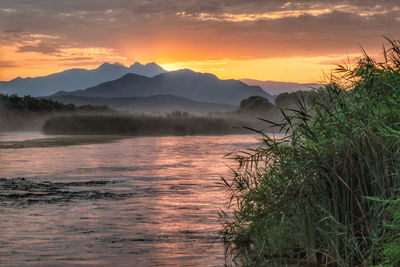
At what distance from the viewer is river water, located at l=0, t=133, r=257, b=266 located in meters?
8.80

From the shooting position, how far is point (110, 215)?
1241 centimetres

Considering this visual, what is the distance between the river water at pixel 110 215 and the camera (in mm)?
8805

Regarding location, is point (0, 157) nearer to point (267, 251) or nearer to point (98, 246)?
point (98, 246)

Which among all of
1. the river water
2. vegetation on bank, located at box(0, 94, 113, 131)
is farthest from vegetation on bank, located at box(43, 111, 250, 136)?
the river water

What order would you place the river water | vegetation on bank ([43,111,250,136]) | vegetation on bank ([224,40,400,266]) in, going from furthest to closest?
vegetation on bank ([43,111,250,136]) → the river water → vegetation on bank ([224,40,400,266])

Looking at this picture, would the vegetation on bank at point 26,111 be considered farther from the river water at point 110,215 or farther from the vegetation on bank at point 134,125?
the river water at point 110,215

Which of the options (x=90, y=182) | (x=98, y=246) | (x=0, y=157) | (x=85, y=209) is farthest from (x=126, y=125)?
(x=98, y=246)

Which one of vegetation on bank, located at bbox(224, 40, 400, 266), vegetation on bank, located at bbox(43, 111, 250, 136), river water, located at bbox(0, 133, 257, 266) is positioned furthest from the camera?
vegetation on bank, located at bbox(43, 111, 250, 136)

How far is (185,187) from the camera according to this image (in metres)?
17.4

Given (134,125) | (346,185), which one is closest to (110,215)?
(346,185)

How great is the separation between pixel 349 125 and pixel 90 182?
1255 centimetres

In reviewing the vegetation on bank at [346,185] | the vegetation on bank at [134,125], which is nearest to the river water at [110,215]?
the vegetation on bank at [346,185]

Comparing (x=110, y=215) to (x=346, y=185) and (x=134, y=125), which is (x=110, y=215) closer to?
(x=346, y=185)

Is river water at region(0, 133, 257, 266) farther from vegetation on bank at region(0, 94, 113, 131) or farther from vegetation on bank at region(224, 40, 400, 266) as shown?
vegetation on bank at region(0, 94, 113, 131)
